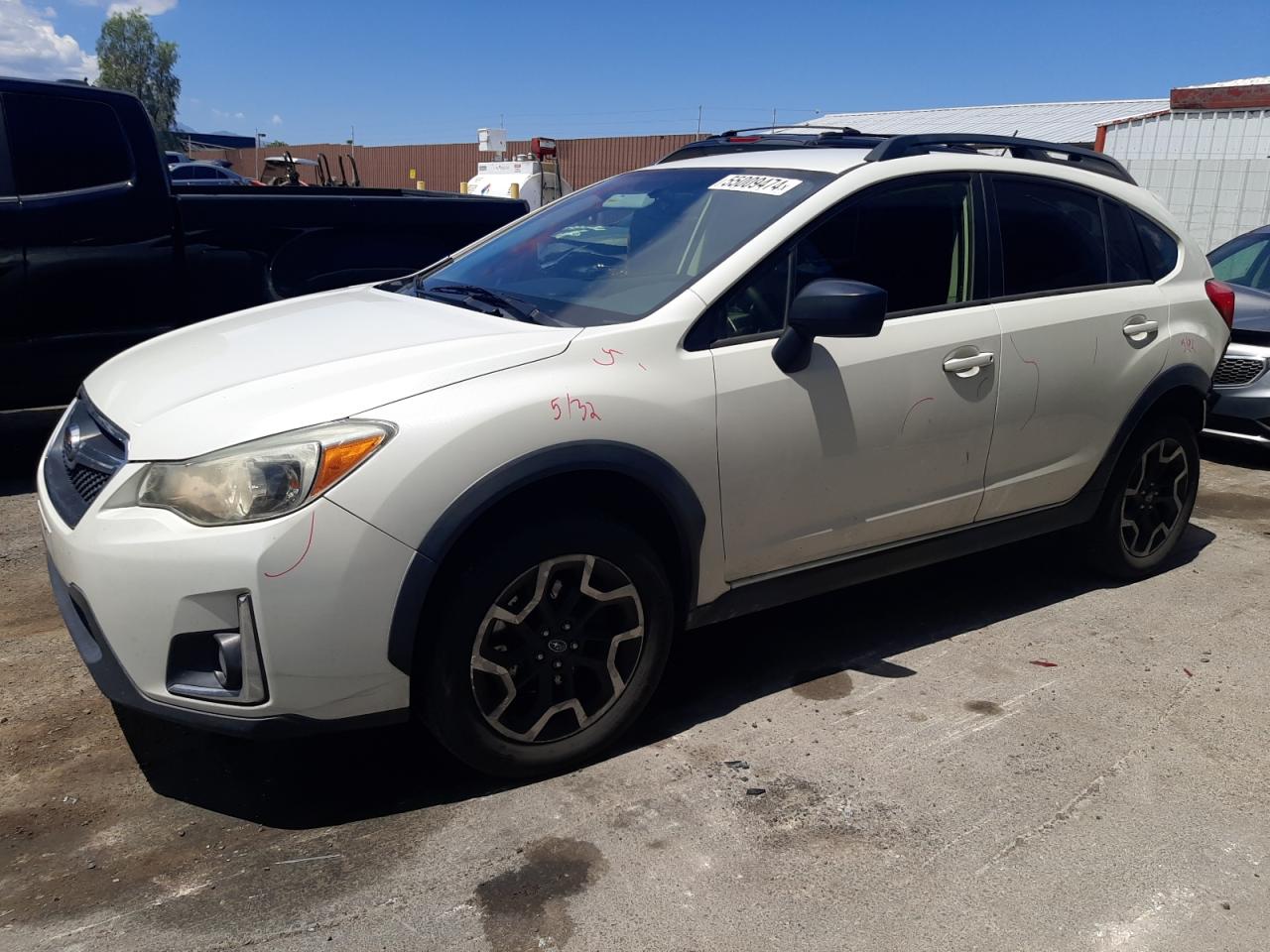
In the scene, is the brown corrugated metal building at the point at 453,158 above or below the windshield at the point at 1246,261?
above

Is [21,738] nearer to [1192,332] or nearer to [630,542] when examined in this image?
[630,542]

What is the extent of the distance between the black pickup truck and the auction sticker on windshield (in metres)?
3.10

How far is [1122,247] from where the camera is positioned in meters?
4.43

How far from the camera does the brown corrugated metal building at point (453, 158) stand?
3048 cm

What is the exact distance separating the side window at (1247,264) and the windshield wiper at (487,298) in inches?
252

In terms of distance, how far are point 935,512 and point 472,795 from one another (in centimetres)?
190

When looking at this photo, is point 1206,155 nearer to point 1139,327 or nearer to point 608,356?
point 1139,327

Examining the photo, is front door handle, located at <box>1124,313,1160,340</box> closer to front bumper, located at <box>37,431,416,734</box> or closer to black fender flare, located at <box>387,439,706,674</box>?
black fender flare, located at <box>387,439,706,674</box>

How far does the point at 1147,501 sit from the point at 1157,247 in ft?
3.61

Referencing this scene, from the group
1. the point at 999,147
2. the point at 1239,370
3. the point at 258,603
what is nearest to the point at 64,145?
the point at 258,603

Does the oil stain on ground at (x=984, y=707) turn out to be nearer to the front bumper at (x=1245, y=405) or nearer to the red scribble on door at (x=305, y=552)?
the red scribble on door at (x=305, y=552)

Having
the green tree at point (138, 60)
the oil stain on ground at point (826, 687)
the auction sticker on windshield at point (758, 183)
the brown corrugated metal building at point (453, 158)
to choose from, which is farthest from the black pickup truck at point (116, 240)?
the green tree at point (138, 60)

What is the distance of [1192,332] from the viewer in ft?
14.9

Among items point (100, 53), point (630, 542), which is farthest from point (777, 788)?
point (100, 53)
